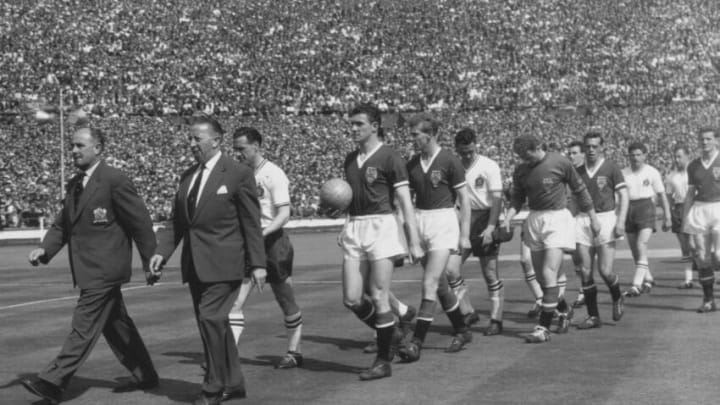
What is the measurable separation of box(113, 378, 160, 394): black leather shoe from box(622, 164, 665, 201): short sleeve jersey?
9.78 metres

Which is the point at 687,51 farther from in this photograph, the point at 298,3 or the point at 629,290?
the point at 629,290

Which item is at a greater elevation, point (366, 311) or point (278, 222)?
point (278, 222)

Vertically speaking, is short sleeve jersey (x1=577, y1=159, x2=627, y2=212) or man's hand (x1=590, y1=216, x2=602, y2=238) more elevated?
short sleeve jersey (x1=577, y1=159, x2=627, y2=212)

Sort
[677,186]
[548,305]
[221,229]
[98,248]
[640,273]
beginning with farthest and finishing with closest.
Result: [677,186] → [640,273] → [548,305] → [98,248] → [221,229]

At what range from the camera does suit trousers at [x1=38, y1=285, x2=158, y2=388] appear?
867 centimetres

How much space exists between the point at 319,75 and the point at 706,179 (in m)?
37.0

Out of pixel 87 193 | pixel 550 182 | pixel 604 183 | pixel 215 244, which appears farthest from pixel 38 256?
pixel 604 183

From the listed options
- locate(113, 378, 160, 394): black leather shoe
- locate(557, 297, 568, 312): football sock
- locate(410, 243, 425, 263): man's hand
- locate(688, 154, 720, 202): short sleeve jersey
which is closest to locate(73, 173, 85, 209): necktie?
locate(113, 378, 160, 394): black leather shoe

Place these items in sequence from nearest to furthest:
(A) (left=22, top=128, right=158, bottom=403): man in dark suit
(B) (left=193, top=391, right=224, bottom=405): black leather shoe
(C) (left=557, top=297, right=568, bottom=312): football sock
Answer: (B) (left=193, top=391, right=224, bottom=405): black leather shoe < (A) (left=22, top=128, right=158, bottom=403): man in dark suit < (C) (left=557, top=297, right=568, bottom=312): football sock

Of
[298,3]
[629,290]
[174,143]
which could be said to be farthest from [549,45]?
[629,290]

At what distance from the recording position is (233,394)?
28.7ft

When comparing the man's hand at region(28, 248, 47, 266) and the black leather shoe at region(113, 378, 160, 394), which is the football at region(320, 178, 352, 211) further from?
the man's hand at region(28, 248, 47, 266)

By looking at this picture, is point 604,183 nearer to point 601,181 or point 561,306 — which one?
point 601,181

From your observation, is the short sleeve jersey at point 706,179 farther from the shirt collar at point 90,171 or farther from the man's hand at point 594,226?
the shirt collar at point 90,171
